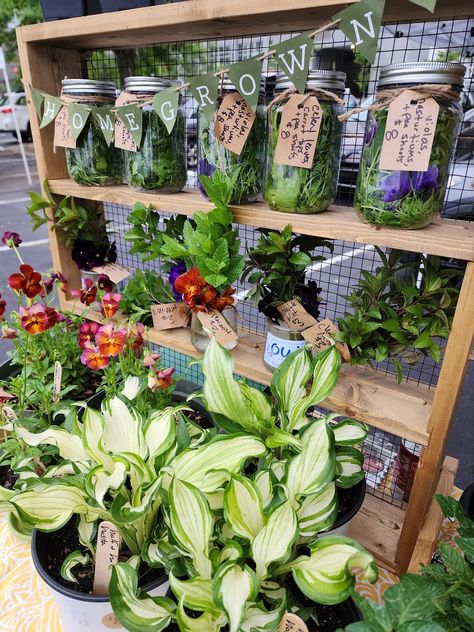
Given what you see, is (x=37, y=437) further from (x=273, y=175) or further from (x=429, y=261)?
(x=429, y=261)

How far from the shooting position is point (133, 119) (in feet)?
3.09

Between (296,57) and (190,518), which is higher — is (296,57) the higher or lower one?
the higher one

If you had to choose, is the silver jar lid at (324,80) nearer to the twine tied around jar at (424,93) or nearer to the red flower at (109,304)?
the twine tied around jar at (424,93)

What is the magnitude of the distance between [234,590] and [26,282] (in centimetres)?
75

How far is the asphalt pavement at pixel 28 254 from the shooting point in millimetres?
1883

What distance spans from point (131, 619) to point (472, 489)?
2.46 feet

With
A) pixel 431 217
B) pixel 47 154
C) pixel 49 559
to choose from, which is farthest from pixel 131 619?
pixel 47 154

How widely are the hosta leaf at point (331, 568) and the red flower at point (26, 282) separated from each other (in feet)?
2.44

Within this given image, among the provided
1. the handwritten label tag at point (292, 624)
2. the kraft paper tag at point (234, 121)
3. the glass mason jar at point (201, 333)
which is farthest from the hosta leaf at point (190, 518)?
the kraft paper tag at point (234, 121)

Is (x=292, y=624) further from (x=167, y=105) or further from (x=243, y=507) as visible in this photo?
(x=167, y=105)

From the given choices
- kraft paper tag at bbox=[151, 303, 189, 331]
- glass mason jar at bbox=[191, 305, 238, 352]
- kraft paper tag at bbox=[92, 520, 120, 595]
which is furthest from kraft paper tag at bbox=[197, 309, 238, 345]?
kraft paper tag at bbox=[92, 520, 120, 595]

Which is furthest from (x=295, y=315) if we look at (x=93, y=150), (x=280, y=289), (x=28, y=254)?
(x=28, y=254)

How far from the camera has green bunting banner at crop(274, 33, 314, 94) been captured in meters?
0.71

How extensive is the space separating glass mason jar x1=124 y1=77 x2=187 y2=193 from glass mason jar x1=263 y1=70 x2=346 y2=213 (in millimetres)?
259
